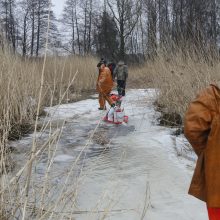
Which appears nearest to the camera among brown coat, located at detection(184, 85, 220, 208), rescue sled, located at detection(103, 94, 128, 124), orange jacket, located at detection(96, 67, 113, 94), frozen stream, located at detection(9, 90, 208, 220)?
brown coat, located at detection(184, 85, 220, 208)

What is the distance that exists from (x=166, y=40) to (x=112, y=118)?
79.5 inches

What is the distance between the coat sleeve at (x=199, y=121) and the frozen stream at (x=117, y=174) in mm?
574

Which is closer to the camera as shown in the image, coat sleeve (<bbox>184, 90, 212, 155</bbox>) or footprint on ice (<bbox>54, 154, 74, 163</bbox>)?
coat sleeve (<bbox>184, 90, 212, 155</bbox>)

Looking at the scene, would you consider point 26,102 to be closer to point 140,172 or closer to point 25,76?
point 25,76

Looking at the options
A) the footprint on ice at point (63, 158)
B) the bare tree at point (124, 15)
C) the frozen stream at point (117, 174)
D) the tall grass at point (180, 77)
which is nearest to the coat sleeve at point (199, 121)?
the frozen stream at point (117, 174)

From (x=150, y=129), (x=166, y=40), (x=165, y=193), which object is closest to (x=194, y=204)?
(x=165, y=193)

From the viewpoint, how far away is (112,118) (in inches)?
334

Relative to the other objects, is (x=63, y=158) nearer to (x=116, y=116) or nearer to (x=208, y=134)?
(x=116, y=116)

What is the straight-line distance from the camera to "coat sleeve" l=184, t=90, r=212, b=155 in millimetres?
2084

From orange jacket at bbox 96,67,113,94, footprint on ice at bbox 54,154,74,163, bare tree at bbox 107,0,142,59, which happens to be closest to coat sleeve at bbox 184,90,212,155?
footprint on ice at bbox 54,154,74,163

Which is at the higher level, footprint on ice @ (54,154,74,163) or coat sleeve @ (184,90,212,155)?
coat sleeve @ (184,90,212,155)

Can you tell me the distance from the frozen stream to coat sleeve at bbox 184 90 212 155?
0.57 metres

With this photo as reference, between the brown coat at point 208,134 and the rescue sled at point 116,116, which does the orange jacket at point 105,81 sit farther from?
the brown coat at point 208,134

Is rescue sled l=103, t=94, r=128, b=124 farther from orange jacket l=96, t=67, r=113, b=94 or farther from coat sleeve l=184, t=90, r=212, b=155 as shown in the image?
coat sleeve l=184, t=90, r=212, b=155
